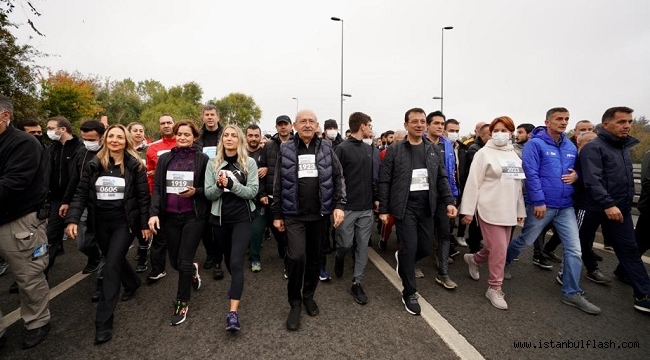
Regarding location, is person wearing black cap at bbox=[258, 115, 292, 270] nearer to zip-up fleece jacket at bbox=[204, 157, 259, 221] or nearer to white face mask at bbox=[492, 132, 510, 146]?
zip-up fleece jacket at bbox=[204, 157, 259, 221]

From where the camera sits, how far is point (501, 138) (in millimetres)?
3477

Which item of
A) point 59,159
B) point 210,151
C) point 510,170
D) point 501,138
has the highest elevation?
point 501,138

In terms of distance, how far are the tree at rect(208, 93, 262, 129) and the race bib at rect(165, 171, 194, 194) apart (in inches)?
2533

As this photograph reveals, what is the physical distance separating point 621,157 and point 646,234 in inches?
56.6

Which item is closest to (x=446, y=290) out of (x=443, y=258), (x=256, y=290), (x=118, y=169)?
(x=443, y=258)

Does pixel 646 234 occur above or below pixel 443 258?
above

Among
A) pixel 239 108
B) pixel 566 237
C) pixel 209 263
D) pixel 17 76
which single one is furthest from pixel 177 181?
pixel 239 108

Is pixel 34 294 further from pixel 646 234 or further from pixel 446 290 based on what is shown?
pixel 646 234

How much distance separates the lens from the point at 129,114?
44.4 meters

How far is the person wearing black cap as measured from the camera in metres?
4.32

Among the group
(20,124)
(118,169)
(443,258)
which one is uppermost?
(20,124)

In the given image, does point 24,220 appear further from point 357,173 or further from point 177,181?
point 357,173

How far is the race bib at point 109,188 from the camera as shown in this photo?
2.97 m

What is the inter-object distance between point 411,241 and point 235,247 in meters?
1.95
